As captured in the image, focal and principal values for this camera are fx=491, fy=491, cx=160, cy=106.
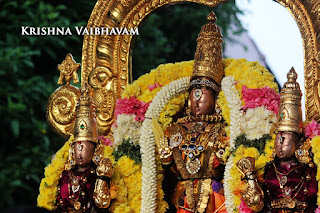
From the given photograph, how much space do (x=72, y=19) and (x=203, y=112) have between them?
3807 millimetres

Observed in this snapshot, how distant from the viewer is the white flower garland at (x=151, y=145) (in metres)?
5.20

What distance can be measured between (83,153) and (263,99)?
196 centimetres

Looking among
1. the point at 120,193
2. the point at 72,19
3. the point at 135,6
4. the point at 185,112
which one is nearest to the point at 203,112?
the point at 185,112

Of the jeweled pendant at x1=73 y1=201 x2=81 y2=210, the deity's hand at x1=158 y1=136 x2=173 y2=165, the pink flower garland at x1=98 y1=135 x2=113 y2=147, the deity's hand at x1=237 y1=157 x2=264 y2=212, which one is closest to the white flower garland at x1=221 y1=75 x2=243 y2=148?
the deity's hand at x1=237 y1=157 x2=264 y2=212

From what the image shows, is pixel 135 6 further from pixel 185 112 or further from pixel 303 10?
pixel 303 10

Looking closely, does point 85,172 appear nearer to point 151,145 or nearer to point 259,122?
point 151,145

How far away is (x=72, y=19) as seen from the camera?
826 cm

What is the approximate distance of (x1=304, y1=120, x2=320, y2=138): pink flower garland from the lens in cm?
451

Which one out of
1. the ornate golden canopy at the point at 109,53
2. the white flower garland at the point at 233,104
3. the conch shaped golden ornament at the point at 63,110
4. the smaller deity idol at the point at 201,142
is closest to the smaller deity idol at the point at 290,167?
the white flower garland at the point at 233,104

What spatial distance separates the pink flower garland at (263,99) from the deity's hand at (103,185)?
4.95ft

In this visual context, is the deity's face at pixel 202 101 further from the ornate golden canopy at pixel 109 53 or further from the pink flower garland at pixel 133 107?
the ornate golden canopy at pixel 109 53

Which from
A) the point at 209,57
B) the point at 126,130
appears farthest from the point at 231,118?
the point at 126,130

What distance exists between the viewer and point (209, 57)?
5410mm

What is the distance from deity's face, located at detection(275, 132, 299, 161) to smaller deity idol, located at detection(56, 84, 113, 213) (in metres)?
1.70
